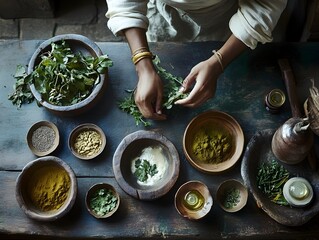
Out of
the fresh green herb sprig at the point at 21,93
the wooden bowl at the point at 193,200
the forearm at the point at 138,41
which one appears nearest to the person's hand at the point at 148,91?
the forearm at the point at 138,41

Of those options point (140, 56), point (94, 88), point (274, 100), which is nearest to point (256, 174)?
point (274, 100)

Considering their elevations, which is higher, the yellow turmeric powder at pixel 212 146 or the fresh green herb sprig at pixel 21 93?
the fresh green herb sprig at pixel 21 93

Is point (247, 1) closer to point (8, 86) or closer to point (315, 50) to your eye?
point (315, 50)

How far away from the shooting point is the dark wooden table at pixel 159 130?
78.7 inches

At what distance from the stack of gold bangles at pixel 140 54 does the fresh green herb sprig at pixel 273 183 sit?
0.82 meters

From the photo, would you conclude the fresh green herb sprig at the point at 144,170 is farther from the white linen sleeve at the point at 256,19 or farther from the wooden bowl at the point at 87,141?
the white linen sleeve at the point at 256,19

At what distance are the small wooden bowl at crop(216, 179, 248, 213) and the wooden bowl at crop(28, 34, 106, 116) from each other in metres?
0.77

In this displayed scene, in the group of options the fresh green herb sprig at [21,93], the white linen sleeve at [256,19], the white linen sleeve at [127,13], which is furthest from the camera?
the fresh green herb sprig at [21,93]

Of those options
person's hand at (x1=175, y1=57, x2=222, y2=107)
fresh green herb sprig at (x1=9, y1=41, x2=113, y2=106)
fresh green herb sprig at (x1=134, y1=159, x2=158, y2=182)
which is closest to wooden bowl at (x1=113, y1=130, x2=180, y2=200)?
fresh green herb sprig at (x1=134, y1=159, x2=158, y2=182)

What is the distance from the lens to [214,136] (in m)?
2.14

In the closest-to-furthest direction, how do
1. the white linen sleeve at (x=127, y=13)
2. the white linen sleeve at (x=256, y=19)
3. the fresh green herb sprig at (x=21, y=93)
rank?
the white linen sleeve at (x=256, y=19) → the white linen sleeve at (x=127, y=13) → the fresh green herb sprig at (x=21, y=93)

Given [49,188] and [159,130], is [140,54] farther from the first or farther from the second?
[49,188]

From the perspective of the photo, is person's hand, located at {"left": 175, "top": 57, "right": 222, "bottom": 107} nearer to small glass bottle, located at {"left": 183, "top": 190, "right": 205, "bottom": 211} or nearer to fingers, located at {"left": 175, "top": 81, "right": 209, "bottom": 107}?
fingers, located at {"left": 175, "top": 81, "right": 209, "bottom": 107}

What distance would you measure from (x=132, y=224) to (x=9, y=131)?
0.82 m
